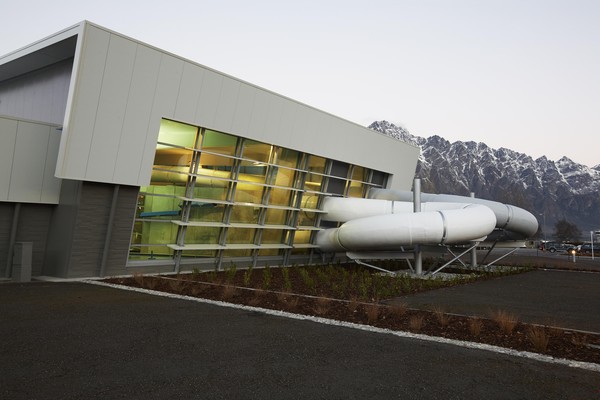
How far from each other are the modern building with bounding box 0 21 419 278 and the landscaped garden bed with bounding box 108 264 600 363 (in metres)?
1.63

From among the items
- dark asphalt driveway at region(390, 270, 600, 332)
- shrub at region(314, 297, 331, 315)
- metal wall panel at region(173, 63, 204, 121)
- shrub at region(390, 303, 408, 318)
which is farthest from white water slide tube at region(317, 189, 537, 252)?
metal wall panel at region(173, 63, 204, 121)

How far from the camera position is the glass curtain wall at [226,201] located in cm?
1490

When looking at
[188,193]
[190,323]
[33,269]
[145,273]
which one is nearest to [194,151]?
[188,193]

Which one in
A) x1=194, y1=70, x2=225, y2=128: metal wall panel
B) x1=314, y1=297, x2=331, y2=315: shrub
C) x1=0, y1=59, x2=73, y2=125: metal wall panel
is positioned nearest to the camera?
x1=314, y1=297, x2=331, y2=315: shrub

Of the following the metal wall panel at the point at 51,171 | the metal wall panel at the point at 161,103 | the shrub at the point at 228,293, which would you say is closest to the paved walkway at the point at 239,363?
the shrub at the point at 228,293

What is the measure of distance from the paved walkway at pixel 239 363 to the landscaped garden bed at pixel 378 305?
3.00 feet

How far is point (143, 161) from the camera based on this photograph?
13.7 m

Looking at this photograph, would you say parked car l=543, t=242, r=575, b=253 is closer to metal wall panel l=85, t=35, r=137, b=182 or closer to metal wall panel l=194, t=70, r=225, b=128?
metal wall panel l=194, t=70, r=225, b=128

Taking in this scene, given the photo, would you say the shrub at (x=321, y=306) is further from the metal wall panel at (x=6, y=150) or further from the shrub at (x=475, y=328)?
the metal wall panel at (x=6, y=150)

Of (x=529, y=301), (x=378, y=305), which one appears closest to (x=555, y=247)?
(x=529, y=301)

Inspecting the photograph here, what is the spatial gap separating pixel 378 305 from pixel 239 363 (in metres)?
4.87

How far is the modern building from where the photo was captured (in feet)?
40.2

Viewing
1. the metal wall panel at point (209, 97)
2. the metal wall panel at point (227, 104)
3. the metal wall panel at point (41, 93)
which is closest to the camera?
the metal wall panel at point (209, 97)

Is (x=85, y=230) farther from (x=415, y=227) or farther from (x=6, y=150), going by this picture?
(x=415, y=227)
